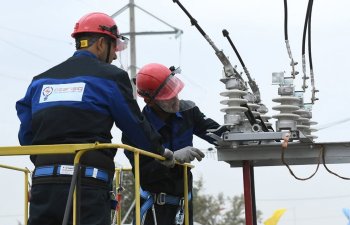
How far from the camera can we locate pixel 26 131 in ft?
18.6

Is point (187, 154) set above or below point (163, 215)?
above

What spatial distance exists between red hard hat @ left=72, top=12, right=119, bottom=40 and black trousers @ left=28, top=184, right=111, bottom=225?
46.3 inches

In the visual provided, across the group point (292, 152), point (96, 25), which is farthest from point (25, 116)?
point (292, 152)

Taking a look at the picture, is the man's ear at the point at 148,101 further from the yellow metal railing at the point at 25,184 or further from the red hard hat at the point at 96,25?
the yellow metal railing at the point at 25,184

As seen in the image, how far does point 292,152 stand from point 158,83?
121 cm

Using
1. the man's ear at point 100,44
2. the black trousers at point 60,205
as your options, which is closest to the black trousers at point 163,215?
the black trousers at point 60,205

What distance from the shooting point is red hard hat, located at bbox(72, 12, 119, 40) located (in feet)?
18.7

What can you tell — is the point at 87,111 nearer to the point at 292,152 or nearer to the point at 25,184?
the point at 25,184

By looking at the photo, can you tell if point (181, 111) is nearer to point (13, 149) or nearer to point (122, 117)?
point (122, 117)

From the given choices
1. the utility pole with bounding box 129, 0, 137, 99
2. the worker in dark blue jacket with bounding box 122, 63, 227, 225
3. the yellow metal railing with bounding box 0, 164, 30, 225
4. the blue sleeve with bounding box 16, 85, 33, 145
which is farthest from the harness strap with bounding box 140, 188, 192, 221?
the utility pole with bounding box 129, 0, 137, 99

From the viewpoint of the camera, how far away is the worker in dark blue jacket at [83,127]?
5.09 metres

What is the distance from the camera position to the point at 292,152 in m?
6.26

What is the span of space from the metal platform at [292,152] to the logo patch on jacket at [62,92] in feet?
5.05

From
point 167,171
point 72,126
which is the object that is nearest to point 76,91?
point 72,126
